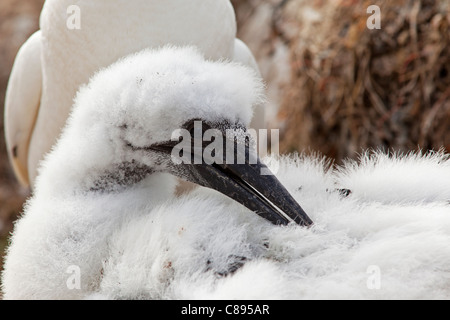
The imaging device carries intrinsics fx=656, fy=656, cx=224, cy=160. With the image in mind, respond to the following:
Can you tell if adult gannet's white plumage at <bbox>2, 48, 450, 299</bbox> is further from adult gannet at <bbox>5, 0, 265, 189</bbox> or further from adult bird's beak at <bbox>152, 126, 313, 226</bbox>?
adult gannet at <bbox>5, 0, 265, 189</bbox>

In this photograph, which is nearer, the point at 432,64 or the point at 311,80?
the point at 432,64

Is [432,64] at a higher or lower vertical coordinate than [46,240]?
higher

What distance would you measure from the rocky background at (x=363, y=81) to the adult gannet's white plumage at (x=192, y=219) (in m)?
1.40

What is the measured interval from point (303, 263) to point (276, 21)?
346 centimetres

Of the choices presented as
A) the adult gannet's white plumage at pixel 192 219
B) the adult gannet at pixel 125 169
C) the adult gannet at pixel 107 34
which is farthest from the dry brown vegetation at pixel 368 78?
the adult gannet at pixel 125 169

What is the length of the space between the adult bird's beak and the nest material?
1.78 m

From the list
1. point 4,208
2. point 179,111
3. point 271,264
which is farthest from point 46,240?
point 4,208

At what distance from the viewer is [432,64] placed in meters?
3.19

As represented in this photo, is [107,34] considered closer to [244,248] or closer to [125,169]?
[125,169]

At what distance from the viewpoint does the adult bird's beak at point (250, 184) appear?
162 cm

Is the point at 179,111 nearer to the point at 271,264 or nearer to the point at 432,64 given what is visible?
the point at 271,264

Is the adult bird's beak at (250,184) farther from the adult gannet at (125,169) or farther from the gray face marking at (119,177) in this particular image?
the gray face marking at (119,177)

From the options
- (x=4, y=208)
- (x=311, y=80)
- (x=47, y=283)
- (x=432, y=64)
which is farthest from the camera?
(x=4, y=208)

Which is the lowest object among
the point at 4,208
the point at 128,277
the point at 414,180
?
the point at 4,208
